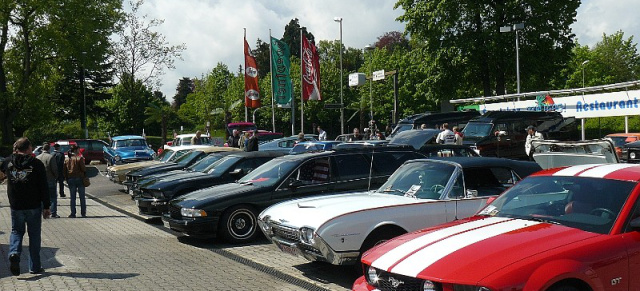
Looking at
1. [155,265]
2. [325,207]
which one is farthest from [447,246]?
[155,265]

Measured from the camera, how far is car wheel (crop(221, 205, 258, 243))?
10.7m

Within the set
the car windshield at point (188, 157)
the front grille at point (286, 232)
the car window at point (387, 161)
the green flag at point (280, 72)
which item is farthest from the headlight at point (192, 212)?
the green flag at point (280, 72)

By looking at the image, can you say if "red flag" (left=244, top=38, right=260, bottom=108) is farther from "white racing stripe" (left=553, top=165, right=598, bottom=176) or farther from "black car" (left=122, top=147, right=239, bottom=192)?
"white racing stripe" (left=553, top=165, right=598, bottom=176)

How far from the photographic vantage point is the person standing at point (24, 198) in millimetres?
8180

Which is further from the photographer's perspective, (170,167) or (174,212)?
(170,167)

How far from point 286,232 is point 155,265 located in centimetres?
224

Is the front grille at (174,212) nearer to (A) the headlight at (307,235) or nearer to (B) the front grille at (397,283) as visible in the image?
(A) the headlight at (307,235)

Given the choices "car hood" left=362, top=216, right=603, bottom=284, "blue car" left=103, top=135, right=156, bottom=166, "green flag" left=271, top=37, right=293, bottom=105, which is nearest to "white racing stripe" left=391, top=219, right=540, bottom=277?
"car hood" left=362, top=216, right=603, bottom=284

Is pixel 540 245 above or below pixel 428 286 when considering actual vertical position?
above

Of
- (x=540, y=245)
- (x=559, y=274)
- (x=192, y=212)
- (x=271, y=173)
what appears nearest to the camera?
(x=559, y=274)

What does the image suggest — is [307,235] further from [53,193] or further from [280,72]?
[280,72]

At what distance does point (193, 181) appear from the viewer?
13.2 meters

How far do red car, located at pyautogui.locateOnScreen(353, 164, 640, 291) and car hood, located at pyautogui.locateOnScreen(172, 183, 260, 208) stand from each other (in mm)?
5387

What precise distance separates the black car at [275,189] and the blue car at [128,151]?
1912 centimetres
